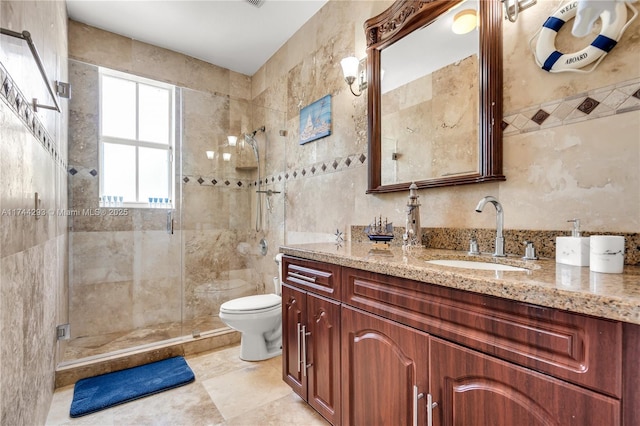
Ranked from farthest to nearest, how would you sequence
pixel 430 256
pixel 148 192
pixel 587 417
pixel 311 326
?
pixel 148 192 → pixel 311 326 → pixel 430 256 → pixel 587 417

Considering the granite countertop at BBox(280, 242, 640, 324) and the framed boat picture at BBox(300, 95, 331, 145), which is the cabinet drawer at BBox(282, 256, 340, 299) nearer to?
the granite countertop at BBox(280, 242, 640, 324)

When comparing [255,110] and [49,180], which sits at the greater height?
[255,110]

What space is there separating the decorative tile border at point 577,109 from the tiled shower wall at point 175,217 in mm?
2245

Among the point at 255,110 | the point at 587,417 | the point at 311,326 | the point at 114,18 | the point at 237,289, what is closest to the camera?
the point at 587,417

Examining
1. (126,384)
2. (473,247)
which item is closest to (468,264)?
(473,247)

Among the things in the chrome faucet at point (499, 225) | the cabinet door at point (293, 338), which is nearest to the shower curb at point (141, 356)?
the cabinet door at point (293, 338)

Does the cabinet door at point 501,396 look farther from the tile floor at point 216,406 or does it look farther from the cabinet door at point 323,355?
the tile floor at point 216,406

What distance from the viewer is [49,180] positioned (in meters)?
1.61

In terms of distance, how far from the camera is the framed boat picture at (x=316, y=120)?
2.29 metres

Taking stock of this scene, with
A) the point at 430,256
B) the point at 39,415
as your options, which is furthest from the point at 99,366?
the point at 430,256

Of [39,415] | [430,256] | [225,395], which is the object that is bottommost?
[225,395]

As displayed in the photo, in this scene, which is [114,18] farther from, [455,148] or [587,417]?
[587,417]

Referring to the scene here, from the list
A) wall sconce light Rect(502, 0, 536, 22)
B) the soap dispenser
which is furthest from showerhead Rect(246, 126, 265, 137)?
the soap dispenser

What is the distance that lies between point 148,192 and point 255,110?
1401mm
